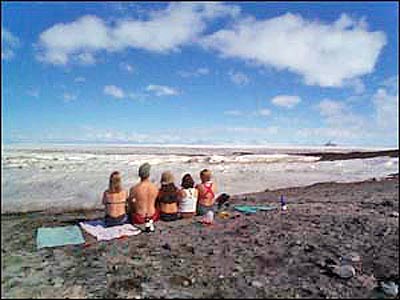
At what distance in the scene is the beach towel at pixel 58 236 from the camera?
5895 millimetres

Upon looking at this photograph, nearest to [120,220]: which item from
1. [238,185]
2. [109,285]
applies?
[109,285]

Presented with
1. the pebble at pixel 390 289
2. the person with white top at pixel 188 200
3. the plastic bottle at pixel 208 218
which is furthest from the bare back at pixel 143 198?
A: the pebble at pixel 390 289

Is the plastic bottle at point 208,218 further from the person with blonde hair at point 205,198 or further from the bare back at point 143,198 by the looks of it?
the bare back at point 143,198

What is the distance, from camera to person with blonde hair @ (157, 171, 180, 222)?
769 centimetres

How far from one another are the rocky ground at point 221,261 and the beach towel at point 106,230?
9.0 inches

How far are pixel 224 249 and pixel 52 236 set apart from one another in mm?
2678

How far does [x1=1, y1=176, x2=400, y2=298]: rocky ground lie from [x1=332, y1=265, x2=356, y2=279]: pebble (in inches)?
0.5

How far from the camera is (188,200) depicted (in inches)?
313

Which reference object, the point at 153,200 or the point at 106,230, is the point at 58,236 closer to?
the point at 106,230

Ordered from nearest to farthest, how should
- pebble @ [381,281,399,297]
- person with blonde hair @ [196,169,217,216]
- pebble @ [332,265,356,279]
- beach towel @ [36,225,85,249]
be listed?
pebble @ [381,281,399,297] → pebble @ [332,265,356,279] → beach towel @ [36,225,85,249] → person with blonde hair @ [196,169,217,216]

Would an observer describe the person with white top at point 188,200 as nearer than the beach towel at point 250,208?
Yes

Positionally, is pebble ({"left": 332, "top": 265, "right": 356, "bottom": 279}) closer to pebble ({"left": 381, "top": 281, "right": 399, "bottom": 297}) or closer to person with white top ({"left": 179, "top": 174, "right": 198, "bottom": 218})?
pebble ({"left": 381, "top": 281, "right": 399, "bottom": 297})

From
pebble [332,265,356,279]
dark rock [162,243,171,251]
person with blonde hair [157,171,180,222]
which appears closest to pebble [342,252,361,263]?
pebble [332,265,356,279]

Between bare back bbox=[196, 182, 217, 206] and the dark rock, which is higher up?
bare back bbox=[196, 182, 217, 206]
